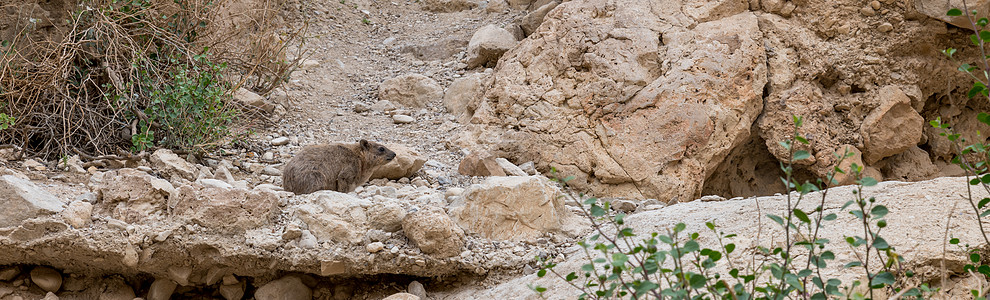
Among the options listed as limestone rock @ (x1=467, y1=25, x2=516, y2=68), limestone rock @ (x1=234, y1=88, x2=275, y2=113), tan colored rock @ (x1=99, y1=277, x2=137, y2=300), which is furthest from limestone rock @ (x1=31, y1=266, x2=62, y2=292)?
limestone rock @ (x1=467, y1=25, x2=516, y2=68)

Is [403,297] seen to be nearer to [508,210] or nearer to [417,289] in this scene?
[417,289]

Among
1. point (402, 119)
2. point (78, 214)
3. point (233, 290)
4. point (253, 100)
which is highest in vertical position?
point (78, 214)

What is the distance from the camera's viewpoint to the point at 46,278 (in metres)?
4.40

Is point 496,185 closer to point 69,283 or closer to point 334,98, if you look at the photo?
point 69,283

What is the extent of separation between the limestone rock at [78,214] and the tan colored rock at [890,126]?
6.20m

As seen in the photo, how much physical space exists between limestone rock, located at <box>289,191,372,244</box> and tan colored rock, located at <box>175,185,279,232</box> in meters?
0.22

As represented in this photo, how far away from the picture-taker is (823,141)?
276 inches

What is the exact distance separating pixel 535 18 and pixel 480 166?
298 centimetres

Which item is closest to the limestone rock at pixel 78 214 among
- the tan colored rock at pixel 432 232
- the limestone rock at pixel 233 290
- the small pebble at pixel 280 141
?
the limestone rock at pixel 233 290

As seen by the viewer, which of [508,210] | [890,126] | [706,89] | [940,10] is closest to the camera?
[508,210]

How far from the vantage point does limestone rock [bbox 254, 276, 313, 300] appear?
443 cm

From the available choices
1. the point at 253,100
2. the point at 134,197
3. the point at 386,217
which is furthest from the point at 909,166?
the point at 134,197

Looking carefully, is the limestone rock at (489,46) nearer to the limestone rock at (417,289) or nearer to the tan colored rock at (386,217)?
the tan colored rock at (386,217)

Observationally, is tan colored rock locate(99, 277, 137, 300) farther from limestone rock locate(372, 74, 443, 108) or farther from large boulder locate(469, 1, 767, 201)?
limestone rock locate(372, 74, 443, 108)
